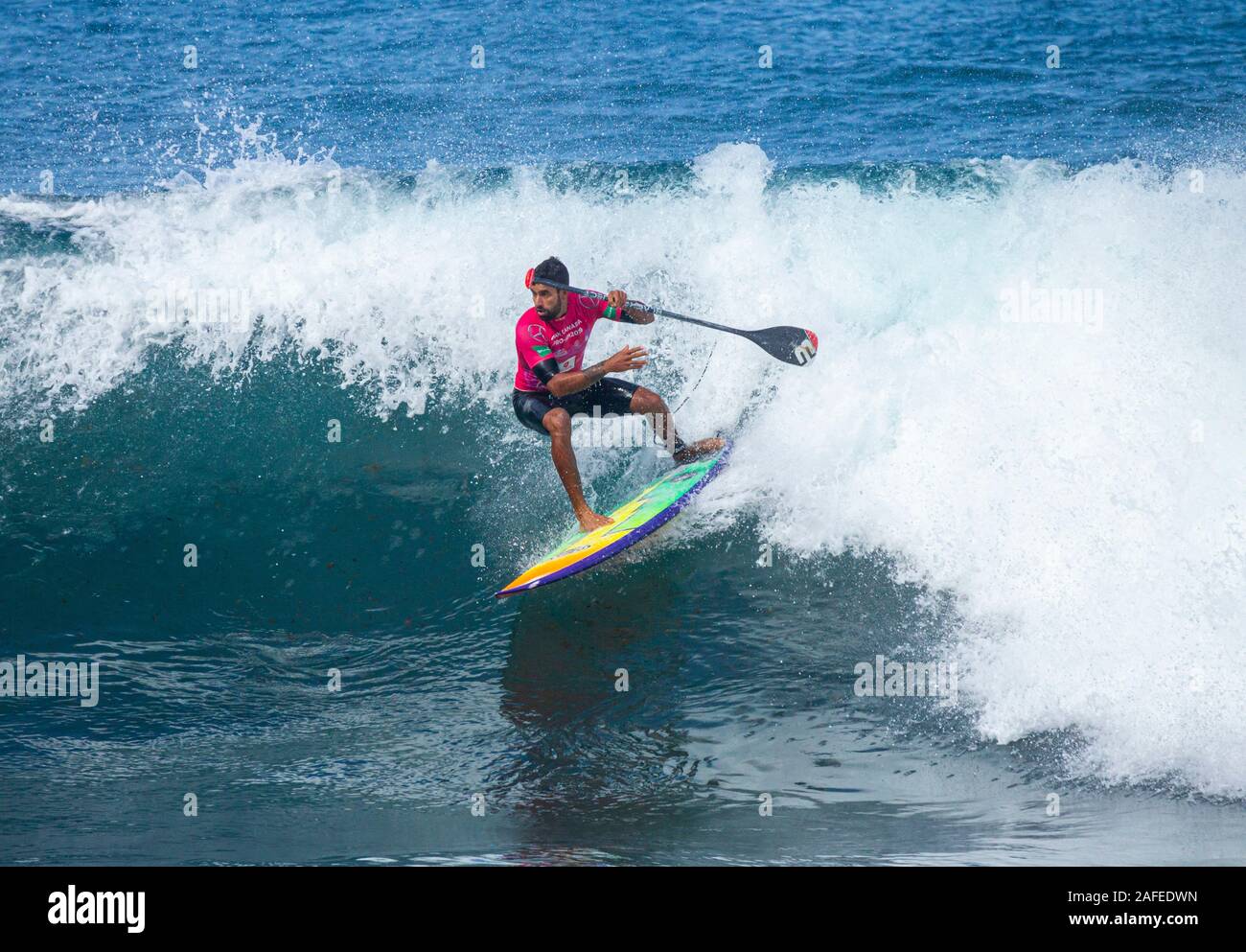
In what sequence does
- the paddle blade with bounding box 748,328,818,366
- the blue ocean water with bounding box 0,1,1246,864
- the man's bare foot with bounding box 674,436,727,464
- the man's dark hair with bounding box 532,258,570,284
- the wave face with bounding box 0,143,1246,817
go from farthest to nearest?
the man's bare foot with bounding box 674,436,727,464
the paddle blade with bounding box 748,328,818,366
the man's dark hair with bounding box 532,258,570,284
the wave face with bounding box 0,143,1246,817
the blue ocean water with bounding box 0,1,1246,864

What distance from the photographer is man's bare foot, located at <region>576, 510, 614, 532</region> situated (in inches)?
264

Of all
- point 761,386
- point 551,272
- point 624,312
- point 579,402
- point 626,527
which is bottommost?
point 626,527

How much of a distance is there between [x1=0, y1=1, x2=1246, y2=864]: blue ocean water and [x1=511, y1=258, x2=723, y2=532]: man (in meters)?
0.72

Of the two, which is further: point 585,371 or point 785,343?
point 785,343

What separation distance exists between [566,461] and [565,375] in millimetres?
542

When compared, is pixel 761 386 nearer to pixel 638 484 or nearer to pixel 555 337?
pixel 638 484

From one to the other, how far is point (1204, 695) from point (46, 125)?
13518 millimetres

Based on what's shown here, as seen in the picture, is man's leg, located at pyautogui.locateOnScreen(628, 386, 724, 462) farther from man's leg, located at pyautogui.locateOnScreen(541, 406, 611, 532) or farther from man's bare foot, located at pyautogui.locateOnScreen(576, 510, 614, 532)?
man's bare foot, located at pyautogui.locateOnScreen(576, 510, 614, 532)

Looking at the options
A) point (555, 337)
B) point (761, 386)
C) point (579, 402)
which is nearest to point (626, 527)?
point (579, 402)

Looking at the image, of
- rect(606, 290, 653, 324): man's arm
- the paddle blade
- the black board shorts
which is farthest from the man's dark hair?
the paddle blade

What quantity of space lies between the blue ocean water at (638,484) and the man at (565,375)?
72 cm

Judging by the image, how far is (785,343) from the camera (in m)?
6.93
